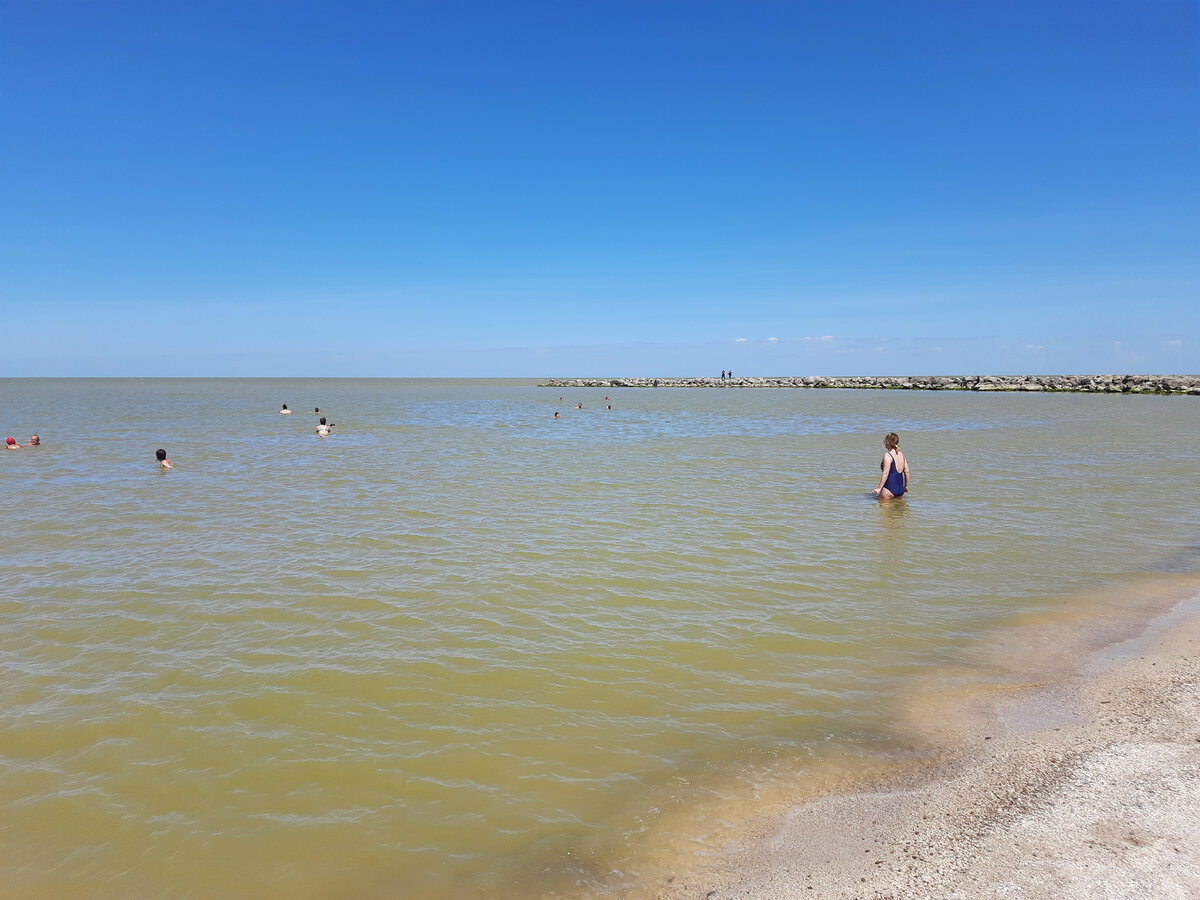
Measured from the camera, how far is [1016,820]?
4.16 meters

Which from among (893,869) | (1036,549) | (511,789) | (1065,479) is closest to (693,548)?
(1036,549)

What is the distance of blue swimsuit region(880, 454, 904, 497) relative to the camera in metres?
14.9

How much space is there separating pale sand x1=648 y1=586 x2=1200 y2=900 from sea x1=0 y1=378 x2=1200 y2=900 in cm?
38

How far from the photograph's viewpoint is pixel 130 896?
392 cm

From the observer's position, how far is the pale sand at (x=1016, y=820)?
362cm

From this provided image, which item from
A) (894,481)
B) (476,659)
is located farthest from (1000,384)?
(476,659)

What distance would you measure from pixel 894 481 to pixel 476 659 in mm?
11346

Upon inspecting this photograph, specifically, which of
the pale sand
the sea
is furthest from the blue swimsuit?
the pale sand

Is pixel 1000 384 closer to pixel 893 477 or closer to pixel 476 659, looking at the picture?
pixel 893 477

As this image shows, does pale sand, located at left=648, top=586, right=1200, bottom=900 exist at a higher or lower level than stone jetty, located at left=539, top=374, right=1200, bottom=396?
lower

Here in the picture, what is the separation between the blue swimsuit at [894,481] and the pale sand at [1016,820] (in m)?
8.99

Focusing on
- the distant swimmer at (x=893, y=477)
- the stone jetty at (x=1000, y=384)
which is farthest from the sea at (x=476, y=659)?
the stone jetty at (x=1000, y=384)

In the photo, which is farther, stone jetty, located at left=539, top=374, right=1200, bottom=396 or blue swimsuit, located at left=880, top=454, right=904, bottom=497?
stone jetty, located at left=539, top=374, right=1200, bottom=396

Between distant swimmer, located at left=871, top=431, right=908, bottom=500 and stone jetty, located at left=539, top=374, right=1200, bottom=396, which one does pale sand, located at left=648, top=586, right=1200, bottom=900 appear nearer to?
distant swimmer, located at left=871, top=431, right=908, bottom=500
